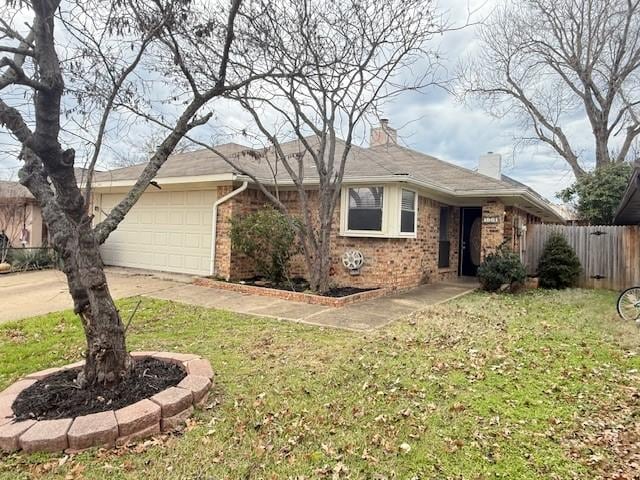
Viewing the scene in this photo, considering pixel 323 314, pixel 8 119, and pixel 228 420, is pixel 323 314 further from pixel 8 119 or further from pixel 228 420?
pixel 8 119

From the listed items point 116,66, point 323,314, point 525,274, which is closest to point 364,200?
point 323,314

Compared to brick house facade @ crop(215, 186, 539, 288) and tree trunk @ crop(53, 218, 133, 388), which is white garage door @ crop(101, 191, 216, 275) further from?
tree trunk @ crop(53, 218, 133, 388)

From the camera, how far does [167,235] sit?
1154cm

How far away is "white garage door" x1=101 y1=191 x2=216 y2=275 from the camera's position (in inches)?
424

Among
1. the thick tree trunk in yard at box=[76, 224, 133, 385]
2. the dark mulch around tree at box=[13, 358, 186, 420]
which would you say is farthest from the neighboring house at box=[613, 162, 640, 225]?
the thick tree trunk in yard at box=[76, 224, 133, 385]

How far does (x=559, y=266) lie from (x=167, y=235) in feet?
36.8

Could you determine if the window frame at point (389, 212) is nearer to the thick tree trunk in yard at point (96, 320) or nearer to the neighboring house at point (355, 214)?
the neighboring house at point (355, 214)

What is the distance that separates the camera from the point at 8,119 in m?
2.89

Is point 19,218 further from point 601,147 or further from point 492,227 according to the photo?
point 601,147

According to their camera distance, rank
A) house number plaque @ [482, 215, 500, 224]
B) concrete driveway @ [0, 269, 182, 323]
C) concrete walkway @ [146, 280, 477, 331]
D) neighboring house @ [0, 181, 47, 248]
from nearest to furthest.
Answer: concrete walkway @ [146, 280, 477, 331]
concrete driveway @ [0, 269, 182, 323]
house number plaque @ [482, 215, 500, 224]
neighboring house @ [0, 181, 47, 248]

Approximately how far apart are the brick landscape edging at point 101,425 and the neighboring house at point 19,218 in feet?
43.5

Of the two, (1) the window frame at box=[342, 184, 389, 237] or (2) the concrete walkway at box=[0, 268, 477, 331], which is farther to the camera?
(1) the window frame at box=[342, 184, 389, 237]

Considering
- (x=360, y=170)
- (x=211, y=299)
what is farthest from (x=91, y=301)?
(x=360, y=170)

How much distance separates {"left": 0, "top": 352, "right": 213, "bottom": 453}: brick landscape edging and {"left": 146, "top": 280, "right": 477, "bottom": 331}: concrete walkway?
3286mm
